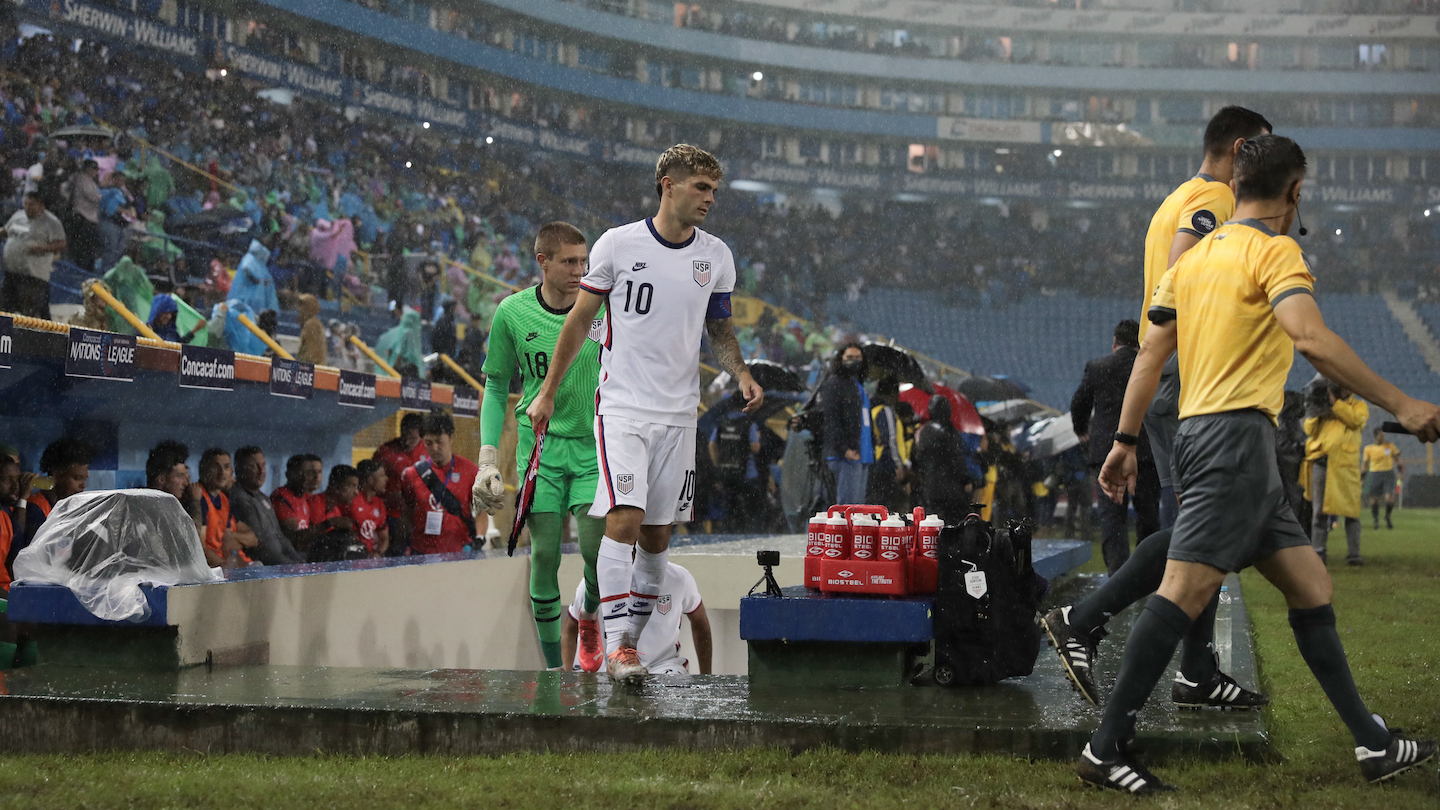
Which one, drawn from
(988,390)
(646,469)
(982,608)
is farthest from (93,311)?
(988,390)

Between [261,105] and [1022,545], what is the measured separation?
62.4ft

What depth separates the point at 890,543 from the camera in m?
4.17

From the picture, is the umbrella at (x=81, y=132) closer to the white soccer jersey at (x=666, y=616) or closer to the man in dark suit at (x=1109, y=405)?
the white soccer jersey at (x=666, y=616)

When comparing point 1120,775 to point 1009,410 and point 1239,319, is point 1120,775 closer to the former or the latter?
point 1239,319

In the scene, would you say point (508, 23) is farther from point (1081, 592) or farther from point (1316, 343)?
point (1316, 343)

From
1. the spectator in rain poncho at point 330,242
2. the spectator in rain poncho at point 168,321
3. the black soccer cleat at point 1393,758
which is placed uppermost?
the spectator in rain poncho at point 330,242

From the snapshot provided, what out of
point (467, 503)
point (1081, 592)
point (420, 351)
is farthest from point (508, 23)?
point (1081, 592)

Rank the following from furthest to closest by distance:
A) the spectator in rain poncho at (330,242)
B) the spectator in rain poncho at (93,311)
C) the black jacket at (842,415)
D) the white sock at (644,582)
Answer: the spectator in rain poncho at (330,242) → the black jacket at (842,415) → the spectator in rain poncho at (93,311) → the white sock at (644,582)

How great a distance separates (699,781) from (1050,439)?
13826mm

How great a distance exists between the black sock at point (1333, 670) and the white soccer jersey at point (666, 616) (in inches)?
110

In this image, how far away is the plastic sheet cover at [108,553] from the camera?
4703 mm

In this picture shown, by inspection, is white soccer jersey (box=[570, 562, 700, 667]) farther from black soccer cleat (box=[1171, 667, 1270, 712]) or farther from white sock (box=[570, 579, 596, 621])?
black soccer cleat (box=[1171, 667, 1270, 712])

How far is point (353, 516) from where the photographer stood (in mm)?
8656

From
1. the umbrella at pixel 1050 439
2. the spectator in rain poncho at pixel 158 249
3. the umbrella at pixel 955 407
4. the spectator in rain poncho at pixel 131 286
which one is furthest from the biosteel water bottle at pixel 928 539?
the umbrella at pixel 1050 439
